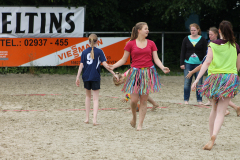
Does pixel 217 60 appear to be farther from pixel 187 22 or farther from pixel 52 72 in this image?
pixel 187 22

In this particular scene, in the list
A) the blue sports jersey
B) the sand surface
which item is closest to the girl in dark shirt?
the sand surface

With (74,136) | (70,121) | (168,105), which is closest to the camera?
(74,136)

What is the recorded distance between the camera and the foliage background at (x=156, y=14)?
14.6m

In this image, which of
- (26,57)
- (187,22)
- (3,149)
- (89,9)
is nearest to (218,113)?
(3,149)

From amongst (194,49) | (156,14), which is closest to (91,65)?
(194,49)

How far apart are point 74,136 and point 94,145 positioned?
2.07ft

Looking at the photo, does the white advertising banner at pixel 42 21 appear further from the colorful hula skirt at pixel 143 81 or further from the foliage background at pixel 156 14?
the colorful hula skirt at pixel 143 81

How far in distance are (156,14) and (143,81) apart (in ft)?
35.2

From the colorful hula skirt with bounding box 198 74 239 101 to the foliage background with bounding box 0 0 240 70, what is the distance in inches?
391

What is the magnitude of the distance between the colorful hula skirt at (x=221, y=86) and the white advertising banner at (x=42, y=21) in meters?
10.4

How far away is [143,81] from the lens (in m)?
5.56

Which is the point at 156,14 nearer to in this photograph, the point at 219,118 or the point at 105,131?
the point at 105,131

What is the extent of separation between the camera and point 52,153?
4.38 m

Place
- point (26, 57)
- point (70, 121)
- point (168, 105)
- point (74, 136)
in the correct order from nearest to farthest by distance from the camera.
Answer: point (74, 136) → point (70, 121) → point (168, 105) → point (26, 57)
